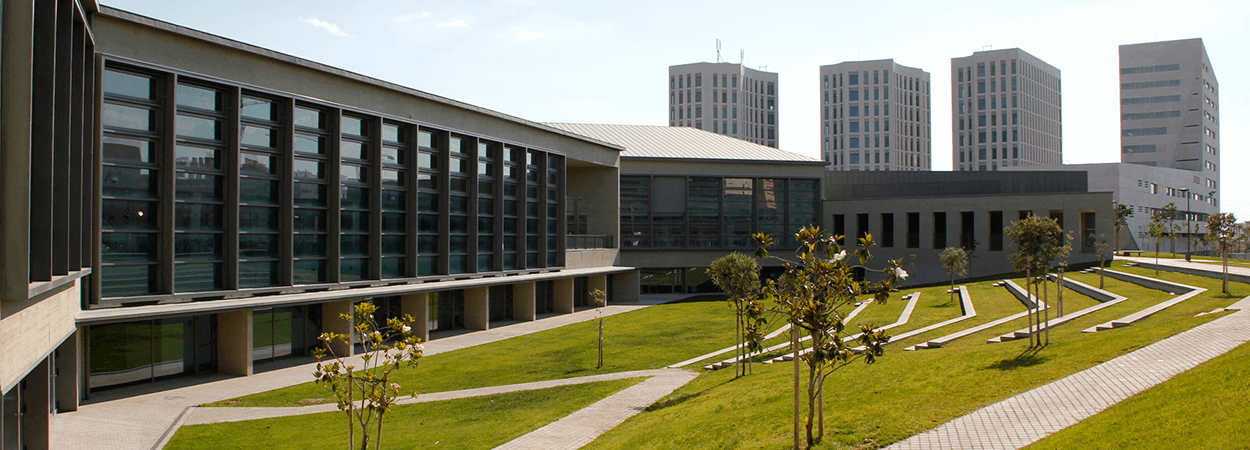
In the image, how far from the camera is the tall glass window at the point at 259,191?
81.8 ft

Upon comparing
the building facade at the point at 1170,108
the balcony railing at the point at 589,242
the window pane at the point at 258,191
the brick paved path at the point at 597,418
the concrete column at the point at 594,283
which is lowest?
the brick paved path at the point at 597,418

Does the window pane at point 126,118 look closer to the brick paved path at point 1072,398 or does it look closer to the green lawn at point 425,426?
the green lawn at point 425,426

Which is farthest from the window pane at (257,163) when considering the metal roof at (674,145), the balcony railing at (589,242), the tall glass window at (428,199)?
the metal roof at (674,145)

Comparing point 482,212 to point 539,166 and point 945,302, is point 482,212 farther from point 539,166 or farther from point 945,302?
point 945,302

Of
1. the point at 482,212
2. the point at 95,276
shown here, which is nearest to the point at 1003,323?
the point at 482,212

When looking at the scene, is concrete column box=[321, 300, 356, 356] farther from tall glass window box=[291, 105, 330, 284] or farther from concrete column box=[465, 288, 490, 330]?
concrete column box=[465, 288, 490, 330]

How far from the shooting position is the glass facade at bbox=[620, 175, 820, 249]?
2165 inches

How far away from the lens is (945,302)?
36219mm

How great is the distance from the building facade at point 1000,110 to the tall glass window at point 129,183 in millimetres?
135269

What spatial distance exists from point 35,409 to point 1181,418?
67.9 feet

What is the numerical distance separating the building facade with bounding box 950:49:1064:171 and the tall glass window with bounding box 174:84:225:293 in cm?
13323

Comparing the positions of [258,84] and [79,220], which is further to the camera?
[258,84]

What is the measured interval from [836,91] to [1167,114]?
51.9 meters

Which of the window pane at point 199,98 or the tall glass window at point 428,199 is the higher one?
the window pane at point 199,98
